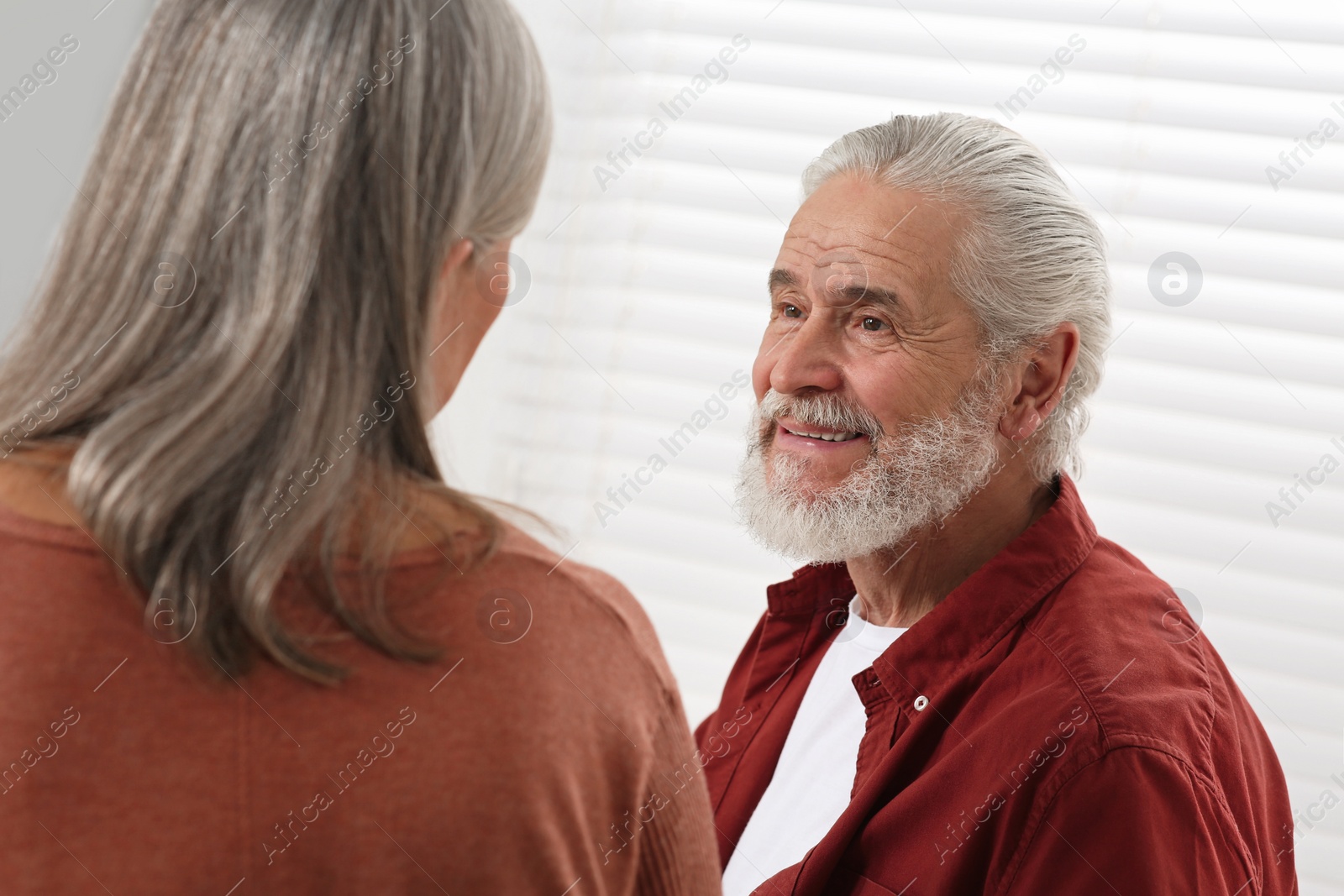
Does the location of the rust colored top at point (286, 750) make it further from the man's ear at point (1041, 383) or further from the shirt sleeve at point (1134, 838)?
the man's ear at point (1041, 383)

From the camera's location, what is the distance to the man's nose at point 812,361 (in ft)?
4.73

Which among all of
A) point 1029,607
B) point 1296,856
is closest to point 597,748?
point 1029,607

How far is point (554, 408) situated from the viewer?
2.19 meters

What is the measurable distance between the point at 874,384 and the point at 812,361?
87mm

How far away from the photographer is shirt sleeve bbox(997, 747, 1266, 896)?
1024 mm

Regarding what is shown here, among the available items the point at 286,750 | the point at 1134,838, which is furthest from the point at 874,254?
the point at 286,750

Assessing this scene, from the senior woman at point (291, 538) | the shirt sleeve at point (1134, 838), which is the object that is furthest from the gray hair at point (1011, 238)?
the senior woman at point (291, 538)

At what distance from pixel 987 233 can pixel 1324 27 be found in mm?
766

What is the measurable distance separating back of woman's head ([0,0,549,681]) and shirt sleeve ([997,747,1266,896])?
0.71 meters

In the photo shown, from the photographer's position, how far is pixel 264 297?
2.08 feet

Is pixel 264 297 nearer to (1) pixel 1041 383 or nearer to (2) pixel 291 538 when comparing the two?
(2) pixel 291 538

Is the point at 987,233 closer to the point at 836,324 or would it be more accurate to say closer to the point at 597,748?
the point at 836,324

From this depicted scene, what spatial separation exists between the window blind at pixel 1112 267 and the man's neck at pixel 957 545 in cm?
47

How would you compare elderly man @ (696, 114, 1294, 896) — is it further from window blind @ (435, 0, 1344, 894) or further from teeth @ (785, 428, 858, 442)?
window blind @ (435, 0, 1344, 894)
